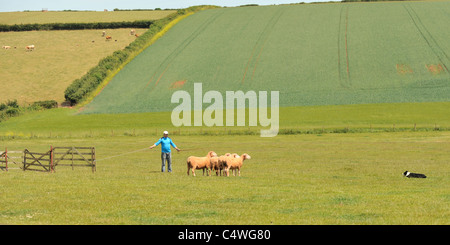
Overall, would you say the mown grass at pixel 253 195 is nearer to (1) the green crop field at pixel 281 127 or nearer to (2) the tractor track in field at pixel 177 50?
(1) the green crop field at pixel 281 127

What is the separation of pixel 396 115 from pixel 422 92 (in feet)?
35.5

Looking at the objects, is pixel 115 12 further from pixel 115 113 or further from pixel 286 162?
pixel 286 162

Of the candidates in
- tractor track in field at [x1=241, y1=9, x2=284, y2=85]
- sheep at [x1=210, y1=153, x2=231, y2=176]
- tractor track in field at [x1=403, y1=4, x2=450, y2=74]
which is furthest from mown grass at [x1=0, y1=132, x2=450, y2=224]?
tractor track in field at [x1=241, y1=9, x2=284, y2=85]

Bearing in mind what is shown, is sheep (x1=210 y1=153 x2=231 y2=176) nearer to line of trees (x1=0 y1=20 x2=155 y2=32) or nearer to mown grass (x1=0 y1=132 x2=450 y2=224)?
mown grass (x1=0 y1=132 x2=450 y2=224)

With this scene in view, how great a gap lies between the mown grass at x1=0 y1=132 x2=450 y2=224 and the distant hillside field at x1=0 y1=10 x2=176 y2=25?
348 ft

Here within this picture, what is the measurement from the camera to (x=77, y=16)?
15812 centimetres

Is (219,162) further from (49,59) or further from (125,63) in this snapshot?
(49,59)

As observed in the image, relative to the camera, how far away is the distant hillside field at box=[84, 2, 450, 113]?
304 feet

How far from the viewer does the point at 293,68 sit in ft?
336

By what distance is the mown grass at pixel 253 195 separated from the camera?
1959 cm

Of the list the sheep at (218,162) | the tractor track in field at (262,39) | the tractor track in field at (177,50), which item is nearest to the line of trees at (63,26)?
the tractor track in field at (177,50)

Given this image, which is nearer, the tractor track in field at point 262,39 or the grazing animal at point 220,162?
the grazing animal at point 220,162

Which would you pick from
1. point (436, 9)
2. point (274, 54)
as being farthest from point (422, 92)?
point (436, 9)

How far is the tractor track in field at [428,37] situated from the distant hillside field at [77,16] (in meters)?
55.8
